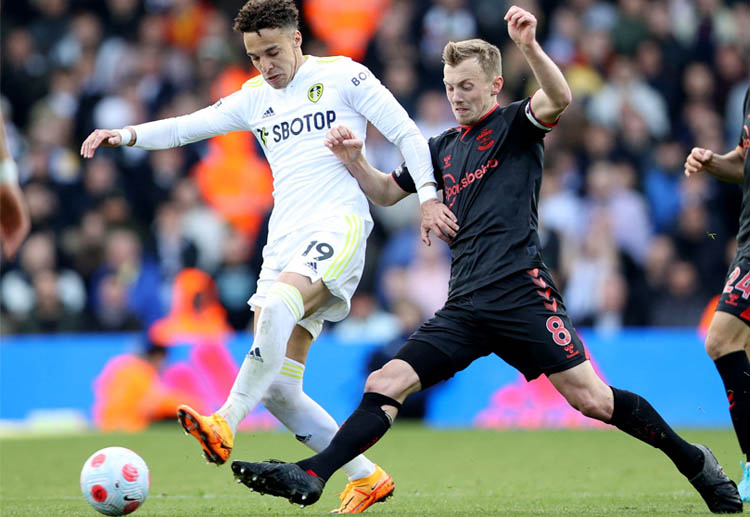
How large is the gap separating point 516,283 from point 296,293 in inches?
41.8

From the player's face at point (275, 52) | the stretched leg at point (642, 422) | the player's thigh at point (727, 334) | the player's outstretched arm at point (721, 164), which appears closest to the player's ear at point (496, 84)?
the player's face at point (275, 52)

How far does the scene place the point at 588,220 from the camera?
508 inches

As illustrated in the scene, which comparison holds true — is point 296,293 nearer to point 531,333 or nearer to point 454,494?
point 531,333

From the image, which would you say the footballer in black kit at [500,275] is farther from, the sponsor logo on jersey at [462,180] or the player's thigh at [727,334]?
the player's thigh at [727,334]

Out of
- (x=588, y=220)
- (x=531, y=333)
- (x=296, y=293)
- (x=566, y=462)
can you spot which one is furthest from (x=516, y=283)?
(x=588, y=220)

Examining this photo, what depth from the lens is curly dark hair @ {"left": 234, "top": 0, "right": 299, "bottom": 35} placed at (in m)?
5.92

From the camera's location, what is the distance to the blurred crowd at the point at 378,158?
12.6 metres

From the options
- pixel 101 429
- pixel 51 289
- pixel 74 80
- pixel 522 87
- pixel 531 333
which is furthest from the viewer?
pixel 74 80

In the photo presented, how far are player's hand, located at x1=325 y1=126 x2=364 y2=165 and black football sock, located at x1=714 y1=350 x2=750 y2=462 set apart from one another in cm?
220

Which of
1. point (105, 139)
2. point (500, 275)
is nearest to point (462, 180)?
point (500, 275)

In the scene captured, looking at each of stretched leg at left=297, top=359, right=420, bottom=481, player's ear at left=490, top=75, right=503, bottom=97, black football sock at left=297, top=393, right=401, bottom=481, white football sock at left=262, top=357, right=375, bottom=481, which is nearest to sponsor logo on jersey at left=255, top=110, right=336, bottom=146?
player's ear at left=490, top=75, right=503, bottom=97

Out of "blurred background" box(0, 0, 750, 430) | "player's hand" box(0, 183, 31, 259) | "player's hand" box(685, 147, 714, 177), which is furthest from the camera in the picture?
"blurred background" box(0, 0, 750, 430)

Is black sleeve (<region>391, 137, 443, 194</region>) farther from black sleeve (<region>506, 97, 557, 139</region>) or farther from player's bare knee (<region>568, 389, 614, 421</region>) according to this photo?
player's bare knee (<region>568, 389, 614, 421</region>)

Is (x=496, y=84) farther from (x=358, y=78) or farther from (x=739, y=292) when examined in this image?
(x=739, y=292)
